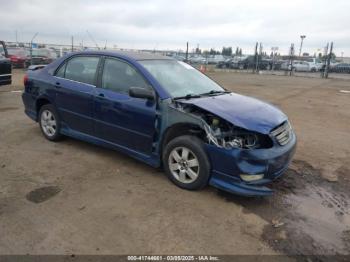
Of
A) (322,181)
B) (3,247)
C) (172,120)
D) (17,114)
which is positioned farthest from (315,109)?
(3,247)

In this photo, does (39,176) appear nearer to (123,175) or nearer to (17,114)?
(123,175)

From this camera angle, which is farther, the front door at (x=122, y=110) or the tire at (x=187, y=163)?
the front door at (x=122, y=110)

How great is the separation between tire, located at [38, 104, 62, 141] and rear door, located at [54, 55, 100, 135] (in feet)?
0.62

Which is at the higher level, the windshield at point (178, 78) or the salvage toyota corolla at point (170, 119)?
the windshield at point (178, 78)

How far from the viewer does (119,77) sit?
4.65m

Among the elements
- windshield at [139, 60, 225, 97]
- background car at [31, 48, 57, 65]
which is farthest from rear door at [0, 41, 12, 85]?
background car at [31, 48, 57, 65]

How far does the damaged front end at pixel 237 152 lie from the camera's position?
3.62m

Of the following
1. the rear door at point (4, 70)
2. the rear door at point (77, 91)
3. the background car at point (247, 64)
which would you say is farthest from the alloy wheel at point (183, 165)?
the background car at point (247, 64)

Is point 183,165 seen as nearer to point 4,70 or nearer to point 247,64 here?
point 4,70

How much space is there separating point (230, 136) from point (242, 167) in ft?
1.29

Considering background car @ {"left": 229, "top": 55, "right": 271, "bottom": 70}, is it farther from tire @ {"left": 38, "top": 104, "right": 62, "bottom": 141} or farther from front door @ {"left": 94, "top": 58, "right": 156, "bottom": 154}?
front door @ {"left": 94, "top": 58, "right": 156, "bottom": 154}

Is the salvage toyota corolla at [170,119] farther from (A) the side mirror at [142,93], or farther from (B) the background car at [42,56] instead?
(B) the background car at [42,56]

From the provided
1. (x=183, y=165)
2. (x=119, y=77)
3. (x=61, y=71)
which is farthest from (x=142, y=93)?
(x=61, y=71)

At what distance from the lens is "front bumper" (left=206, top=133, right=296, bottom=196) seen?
3600mm
